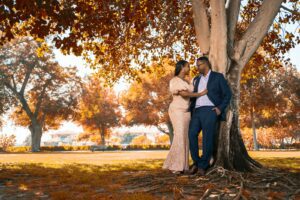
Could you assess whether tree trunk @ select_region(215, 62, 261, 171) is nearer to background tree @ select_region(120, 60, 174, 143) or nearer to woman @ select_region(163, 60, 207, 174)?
woman @ select_region(163, 60, 207, 174)

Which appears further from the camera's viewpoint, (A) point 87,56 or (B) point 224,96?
(A) point 87,56

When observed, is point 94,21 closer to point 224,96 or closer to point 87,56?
point 224,96

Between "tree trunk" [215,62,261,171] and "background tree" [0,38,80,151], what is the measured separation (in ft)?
128

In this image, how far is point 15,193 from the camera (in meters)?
6.59

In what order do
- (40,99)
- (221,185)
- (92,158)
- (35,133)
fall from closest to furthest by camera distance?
(221,185) → (92,158) → (35,133) → (40,99)

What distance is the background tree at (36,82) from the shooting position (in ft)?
148

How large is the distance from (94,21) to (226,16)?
12.1 ft

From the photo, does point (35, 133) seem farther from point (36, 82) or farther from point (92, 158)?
point (92, 158)

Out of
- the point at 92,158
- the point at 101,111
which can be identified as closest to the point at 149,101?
the point at 101,111

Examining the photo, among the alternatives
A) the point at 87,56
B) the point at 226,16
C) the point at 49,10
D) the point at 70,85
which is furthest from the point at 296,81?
the point at 49,10

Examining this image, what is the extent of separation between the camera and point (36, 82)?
4741cm

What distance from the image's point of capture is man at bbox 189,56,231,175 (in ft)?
25.8

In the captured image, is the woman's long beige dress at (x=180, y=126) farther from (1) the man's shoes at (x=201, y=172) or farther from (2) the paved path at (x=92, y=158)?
(2) the paved path at (x=92, y=158)

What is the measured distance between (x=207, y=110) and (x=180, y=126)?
2.45 ft
